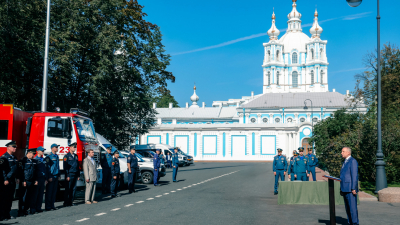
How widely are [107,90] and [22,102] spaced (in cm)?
543

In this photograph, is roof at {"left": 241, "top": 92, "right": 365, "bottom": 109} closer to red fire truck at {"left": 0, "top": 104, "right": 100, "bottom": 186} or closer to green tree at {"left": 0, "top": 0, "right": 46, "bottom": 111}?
green tree at {"left": 0, "top": 0, "right": 46, "bottom": 111}

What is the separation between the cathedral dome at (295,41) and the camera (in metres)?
107

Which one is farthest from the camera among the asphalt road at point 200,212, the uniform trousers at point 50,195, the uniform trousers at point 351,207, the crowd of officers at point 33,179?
the uniform trousers at point 50,195

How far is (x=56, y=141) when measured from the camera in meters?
14.9

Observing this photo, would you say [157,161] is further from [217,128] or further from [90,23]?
[217,128]

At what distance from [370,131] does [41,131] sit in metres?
16.4

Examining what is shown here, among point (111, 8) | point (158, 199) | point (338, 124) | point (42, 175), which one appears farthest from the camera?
point (338, 124)

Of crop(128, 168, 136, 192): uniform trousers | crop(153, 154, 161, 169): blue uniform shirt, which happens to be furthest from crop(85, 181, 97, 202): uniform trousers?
crop(153, 154, 161, 169): blue uniform shirt

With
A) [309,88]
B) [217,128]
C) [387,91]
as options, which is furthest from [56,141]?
[309,88]

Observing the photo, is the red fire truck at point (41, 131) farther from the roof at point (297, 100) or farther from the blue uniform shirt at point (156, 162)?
the roof at point (297, 100)

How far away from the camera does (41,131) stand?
15023 mm

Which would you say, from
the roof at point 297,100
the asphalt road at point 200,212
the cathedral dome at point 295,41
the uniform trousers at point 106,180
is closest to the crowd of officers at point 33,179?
A: the asphalt road at point 200,212

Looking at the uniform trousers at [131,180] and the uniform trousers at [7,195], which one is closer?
the uniform trousers at [7,195]

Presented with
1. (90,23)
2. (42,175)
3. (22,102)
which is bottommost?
(42,175)
